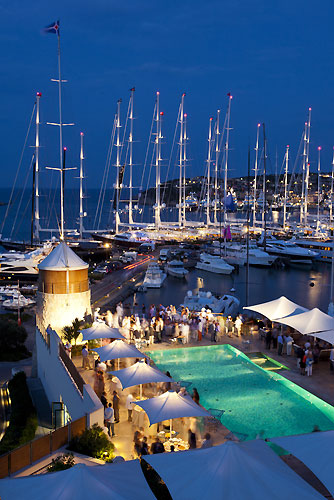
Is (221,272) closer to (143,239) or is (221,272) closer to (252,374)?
(143,239)

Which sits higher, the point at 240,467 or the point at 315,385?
the point at 240,467

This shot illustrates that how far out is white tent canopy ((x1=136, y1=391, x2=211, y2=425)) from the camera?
1338 centimetres

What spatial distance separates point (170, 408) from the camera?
44.7ft

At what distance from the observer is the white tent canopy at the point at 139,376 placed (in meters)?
15.9

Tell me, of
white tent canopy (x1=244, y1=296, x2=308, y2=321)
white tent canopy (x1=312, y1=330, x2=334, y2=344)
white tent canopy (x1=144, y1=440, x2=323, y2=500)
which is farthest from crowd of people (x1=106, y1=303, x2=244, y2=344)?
white tent canopy (x1=144, y1=440, x2=323, y2=500)


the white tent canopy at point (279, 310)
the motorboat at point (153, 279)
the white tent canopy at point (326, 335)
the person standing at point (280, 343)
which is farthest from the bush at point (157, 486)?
the motorboat at point (153, 279)

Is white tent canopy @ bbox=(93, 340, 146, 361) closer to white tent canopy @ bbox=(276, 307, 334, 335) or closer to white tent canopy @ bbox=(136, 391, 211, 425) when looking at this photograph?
white tent canopy @ bbox=(136, 391, 211, 425)

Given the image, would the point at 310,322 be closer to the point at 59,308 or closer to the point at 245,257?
the point at 59,308

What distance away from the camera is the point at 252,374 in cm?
2045

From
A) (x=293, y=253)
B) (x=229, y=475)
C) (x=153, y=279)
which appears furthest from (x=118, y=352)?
(x=293, y=253)

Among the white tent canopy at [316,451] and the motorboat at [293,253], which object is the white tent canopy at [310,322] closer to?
the white tent canopy at [316,451]

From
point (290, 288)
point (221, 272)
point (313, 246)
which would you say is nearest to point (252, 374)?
point (290, 288)

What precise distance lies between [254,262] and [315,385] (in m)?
47.5

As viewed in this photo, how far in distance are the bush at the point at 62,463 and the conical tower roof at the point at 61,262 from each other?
1130 cm
